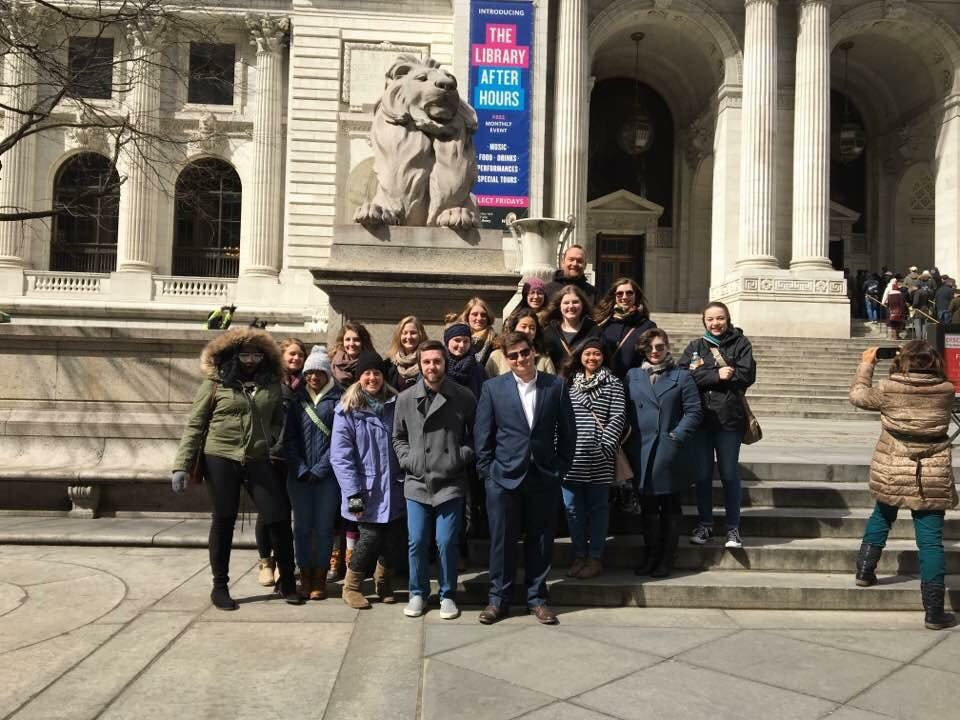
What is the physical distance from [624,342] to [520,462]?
1.58 meters

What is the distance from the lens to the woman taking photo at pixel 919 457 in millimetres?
4961

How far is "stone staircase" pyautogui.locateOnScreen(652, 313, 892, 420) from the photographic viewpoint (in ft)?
55.2

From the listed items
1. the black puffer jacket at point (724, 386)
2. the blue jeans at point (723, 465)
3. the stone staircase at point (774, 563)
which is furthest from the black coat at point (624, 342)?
the stone staircase at point (774, 563)

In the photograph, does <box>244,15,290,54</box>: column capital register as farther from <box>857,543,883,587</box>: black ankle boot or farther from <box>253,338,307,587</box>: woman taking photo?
<box>857,543,883,587</box>: black ankle boot

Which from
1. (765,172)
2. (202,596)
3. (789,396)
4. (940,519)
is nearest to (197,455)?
(202,596)

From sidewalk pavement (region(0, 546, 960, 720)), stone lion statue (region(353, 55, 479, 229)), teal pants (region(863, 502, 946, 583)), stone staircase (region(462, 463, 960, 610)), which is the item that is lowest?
sidewalk pavement (region(0, 546, 960, 720))

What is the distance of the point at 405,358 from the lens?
5.51 m

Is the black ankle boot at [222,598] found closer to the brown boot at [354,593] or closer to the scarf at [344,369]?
the brown boot at [354,593]

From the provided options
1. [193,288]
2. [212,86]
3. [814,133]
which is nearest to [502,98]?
[814,133]

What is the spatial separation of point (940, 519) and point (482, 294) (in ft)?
13.1

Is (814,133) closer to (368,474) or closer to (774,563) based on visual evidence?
(774,563)

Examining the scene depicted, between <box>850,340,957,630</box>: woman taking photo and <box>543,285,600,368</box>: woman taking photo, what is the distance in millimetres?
1904

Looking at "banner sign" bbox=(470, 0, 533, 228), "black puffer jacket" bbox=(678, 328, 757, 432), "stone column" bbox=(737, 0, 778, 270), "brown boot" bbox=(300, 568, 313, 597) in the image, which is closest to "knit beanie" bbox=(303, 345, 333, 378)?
"brown boot" bbox=(300, 568, 313, 597)

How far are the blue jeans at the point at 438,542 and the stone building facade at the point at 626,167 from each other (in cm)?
2005
